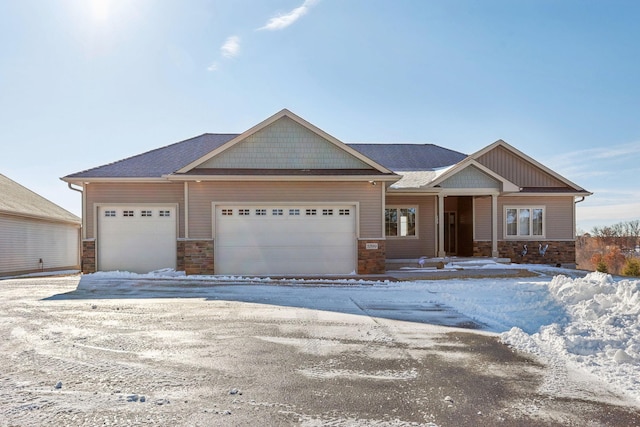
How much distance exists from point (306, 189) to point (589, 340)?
995cm

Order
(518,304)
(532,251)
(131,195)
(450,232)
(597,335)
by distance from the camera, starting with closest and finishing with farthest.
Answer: (597,335) → (518,304) → (131,195) → (532,251) → (450,232)

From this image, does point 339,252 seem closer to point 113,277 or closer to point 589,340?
point 113,277

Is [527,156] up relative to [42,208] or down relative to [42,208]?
up

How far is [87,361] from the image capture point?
502 cm

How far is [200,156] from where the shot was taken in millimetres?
17484

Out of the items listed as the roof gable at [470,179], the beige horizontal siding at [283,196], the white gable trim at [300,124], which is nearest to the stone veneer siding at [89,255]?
the beige horizontal siding at [283,196]

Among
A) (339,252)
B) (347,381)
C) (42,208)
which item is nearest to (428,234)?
(339,252)

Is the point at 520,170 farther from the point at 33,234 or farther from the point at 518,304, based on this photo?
the point at 33,234

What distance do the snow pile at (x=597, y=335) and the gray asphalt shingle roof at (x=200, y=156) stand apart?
39.3 feet

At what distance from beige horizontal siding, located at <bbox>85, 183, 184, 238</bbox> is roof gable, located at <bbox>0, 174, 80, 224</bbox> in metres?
5.14

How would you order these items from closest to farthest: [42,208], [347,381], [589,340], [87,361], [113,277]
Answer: [347,381], [87,361], [589,340], [113,277], [42,208]

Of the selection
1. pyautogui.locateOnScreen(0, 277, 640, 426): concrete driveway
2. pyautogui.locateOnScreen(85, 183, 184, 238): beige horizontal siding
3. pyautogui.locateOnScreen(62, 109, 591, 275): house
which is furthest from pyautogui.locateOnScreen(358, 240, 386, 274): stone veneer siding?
pyautogui.locateOnScreen(0, 277, 640, 426): concrete driveway

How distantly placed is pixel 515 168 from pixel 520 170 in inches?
9.1

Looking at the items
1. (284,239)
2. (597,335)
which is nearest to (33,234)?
(284,239)
